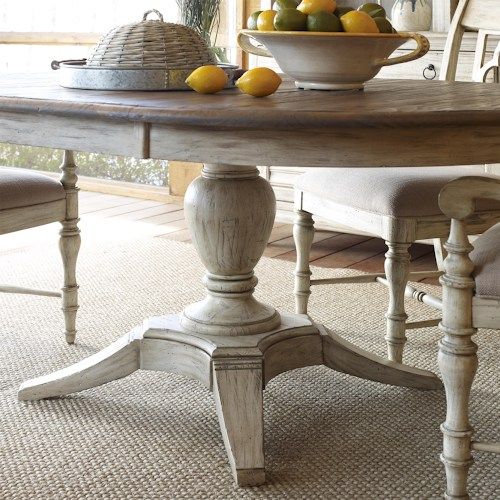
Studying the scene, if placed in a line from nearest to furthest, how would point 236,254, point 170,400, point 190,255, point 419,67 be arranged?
point 236,254, point 170,400, point 419,67, point 190,255

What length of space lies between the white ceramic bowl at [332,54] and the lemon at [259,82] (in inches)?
2.7

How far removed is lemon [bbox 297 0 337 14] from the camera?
70.6 inches

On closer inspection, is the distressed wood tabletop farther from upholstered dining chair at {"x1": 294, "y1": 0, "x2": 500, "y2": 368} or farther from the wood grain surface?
upholstered dining chair at {"x1": 294, "y1": 0, "x2": 500, "y2": 368}

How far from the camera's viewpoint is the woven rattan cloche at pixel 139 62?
183 cm

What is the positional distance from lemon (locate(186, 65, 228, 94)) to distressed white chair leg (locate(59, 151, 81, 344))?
2.29 ft

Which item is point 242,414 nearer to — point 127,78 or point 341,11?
point 127,78

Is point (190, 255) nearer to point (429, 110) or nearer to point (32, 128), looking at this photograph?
point (32, 128)

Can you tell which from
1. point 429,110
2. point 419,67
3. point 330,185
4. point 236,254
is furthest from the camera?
point 419,67

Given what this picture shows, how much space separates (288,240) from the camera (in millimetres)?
3920

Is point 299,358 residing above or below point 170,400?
above

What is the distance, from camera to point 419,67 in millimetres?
3375

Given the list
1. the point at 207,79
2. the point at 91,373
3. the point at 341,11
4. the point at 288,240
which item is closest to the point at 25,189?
the point at 91,373

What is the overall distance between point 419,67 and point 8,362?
181cm

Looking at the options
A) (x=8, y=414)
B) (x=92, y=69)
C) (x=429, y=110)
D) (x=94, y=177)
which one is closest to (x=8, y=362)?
(x=8, y=414)
